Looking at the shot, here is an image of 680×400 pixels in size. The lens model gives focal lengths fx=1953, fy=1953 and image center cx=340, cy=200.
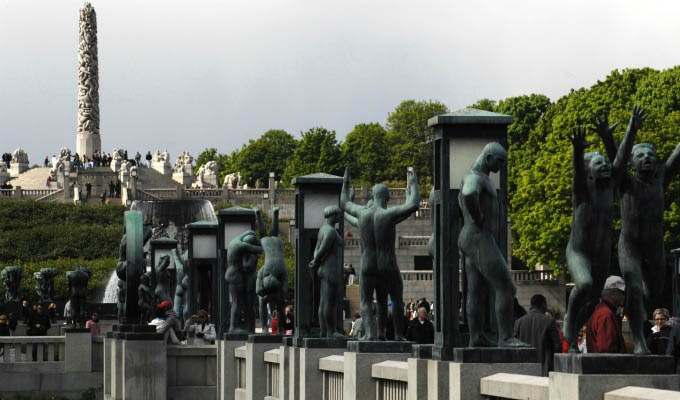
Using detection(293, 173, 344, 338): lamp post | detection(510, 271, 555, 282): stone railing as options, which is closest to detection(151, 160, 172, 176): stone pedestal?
detection(510, 271, 555, 282): stone railing

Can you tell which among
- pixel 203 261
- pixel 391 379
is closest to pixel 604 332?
pixel 391 379

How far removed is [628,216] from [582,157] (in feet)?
2.44

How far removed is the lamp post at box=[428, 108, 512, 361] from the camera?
16.7 m

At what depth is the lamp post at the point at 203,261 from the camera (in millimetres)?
33688

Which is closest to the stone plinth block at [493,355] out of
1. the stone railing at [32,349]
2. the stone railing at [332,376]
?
the stone railing at [332,376]

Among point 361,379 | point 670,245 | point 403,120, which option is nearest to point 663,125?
point 670,245

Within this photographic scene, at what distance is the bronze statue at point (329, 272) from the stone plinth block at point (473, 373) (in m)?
6.75

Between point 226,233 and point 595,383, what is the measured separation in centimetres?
1910

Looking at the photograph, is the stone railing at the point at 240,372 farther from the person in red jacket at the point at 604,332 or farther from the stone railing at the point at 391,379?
the person in red jacket at the point at 604,332

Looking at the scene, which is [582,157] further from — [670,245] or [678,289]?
[670,245]

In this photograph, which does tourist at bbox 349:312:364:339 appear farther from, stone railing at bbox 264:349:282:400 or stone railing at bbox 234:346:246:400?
stone railing at bbox 234:346:246:400

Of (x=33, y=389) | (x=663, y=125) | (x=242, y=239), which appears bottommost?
(x=33, y=389)

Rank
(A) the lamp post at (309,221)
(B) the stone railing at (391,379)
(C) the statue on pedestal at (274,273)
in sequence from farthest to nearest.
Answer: (C) the statue on pedestal at (274,273)
(A) the lamp post at (309,221)
(B) the stone railing at (391,379)

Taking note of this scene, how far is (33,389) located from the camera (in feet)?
111
